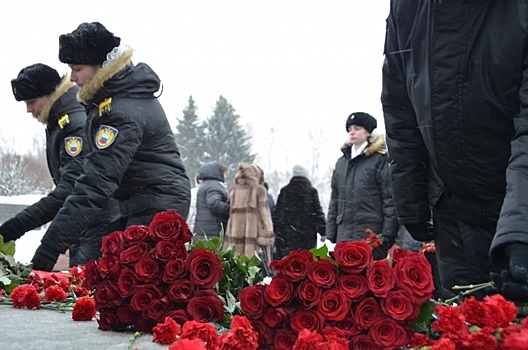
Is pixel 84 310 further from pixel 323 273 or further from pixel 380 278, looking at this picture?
pixel 380 278

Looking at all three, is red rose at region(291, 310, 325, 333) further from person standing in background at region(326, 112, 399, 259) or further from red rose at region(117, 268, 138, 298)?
person standing in background at region(326, 112, 399, 259)

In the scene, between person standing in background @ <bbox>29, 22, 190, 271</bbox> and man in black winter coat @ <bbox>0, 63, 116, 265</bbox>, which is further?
man in black winter coat @ <bbox>0, 63, 116, 265</bbox>

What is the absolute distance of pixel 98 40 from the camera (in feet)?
15.0

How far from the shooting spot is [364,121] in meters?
7.39

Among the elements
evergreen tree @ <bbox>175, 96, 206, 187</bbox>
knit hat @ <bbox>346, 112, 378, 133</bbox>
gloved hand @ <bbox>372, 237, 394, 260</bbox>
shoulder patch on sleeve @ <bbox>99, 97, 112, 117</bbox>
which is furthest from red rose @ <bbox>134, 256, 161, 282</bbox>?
evergreen tree @ <bbox>175, 96, 206, 187</bbox>

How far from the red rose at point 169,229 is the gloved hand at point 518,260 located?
1.03 m

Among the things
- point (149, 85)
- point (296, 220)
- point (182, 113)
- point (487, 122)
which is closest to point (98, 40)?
point (149, 85)

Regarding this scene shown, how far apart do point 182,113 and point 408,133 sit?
49785mm

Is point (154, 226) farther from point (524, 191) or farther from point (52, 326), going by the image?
point (524, 191)

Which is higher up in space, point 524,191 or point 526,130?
point 526,130

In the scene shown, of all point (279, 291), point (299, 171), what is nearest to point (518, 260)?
point (279, 291)

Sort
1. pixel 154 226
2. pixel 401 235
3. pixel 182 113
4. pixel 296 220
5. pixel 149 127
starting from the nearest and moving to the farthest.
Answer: pixel 154 226
pixel 149 127
pixel 401 235
pixel 296 220
pixel 182 113

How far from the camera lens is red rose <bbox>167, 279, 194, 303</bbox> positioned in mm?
2430

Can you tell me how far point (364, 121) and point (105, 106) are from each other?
11.6 feet
